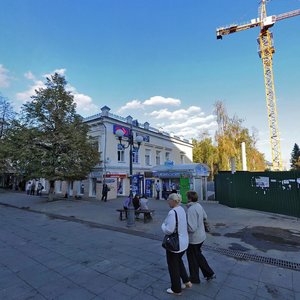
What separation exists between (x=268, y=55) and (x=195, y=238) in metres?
51.7

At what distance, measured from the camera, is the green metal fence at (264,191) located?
34.8 ft

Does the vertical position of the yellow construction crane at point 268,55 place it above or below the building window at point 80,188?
above

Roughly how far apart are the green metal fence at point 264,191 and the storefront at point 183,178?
309cm

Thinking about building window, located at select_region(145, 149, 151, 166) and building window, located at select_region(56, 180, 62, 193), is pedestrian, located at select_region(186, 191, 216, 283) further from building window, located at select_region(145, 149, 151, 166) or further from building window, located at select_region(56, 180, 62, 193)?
building window, located at select_region(56, 180, 62, 193)

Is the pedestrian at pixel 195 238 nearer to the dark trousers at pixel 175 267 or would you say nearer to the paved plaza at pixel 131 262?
the paved plaza at pixel 131 262

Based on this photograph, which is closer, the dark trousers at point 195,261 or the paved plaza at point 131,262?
the paved plaza at point 131,262

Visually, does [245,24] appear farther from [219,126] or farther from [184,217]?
[184,217]

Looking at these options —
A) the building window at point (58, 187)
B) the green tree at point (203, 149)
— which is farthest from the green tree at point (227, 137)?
the building window at point (58, 187)

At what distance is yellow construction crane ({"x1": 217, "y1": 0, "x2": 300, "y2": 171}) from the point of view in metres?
43.7

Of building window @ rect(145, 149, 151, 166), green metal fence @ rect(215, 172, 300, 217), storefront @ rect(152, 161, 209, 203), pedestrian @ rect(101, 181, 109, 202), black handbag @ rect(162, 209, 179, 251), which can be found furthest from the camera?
building window @ rect(145, 149, 151, 166)

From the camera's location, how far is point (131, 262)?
5195mm

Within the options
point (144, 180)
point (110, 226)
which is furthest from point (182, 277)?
point (144, 180)

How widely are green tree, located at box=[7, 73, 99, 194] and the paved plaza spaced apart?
24.0ft

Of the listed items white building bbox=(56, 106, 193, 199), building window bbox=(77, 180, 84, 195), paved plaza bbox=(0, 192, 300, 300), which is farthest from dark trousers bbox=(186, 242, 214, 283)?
building window bbox=(77, 180, 84, 195)
